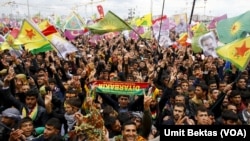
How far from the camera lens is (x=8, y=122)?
4918 millimetres

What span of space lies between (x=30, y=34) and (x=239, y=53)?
4.69m

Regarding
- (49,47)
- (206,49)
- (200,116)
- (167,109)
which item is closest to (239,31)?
(206,49)

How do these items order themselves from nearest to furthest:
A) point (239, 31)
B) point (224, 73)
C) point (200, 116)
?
point (200, 116) < point (239, 31) < point (224, 73)

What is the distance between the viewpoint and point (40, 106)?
5461 millimetres

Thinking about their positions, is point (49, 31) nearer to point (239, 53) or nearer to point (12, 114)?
point (12, 114)

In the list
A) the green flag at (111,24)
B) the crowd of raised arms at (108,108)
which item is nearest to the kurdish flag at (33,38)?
the crowd of raised arms at (108,108)

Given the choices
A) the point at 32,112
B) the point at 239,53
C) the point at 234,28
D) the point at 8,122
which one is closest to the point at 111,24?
the point at 234,28

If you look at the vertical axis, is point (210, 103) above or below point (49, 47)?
below

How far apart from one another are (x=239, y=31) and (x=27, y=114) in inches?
189

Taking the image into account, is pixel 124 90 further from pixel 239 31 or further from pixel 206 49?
pixel 206 49

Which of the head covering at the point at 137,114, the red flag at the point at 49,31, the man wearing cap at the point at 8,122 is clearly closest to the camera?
the man wearing cap at the point at 8,122

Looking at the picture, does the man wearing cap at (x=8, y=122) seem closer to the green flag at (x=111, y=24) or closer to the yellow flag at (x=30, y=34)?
the yellow flag at (x=30, y=34)

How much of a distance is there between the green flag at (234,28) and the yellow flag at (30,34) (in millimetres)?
4015

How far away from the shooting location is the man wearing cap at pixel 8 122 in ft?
15.0
